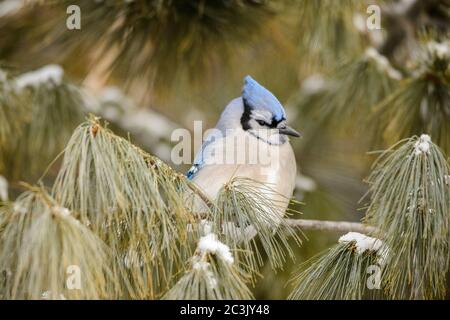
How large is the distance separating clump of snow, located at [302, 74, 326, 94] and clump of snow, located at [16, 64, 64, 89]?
47.5 inches

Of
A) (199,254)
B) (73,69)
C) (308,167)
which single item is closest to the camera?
(199,254)

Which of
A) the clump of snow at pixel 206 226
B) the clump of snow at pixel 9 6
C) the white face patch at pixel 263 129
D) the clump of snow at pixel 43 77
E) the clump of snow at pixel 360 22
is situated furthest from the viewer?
the clump of snow at pixel 360 22

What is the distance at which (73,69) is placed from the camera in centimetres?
322

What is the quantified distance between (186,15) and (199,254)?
1462mm

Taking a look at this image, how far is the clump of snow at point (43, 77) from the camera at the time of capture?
9.15ft

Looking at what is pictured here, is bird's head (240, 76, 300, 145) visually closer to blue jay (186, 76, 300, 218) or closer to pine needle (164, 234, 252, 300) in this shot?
blue jay (186, 76, 300, 218)

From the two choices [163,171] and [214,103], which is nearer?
[163,171]

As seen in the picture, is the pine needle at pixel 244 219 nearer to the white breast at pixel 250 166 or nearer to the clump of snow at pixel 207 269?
the clump of snow at pixel 207 269

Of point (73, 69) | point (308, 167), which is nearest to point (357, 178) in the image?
point (308, 167)

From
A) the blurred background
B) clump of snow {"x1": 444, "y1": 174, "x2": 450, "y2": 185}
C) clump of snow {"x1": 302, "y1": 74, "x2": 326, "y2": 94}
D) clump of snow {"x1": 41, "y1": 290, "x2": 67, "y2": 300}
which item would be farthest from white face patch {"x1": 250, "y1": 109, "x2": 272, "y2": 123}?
clump of snow {"x1": 41, "y1": 290, "x2": 67, "y2": 300}

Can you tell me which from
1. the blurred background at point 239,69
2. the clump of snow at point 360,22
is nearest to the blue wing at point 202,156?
the blurred background at point 239,69

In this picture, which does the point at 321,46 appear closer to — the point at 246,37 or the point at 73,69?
the point at 246,37

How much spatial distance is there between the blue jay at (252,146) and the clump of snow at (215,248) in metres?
0.79
